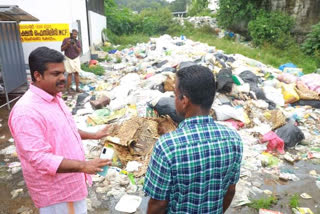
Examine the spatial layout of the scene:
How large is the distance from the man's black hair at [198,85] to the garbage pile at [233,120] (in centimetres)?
218

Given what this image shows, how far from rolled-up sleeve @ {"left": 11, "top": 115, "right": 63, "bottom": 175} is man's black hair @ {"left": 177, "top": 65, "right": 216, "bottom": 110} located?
759 mm

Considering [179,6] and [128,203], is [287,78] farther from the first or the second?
[179,6]

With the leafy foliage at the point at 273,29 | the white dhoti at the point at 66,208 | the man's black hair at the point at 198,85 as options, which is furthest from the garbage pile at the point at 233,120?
the leafy foliage at the point at 273,29

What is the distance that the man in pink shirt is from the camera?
131 centimetres

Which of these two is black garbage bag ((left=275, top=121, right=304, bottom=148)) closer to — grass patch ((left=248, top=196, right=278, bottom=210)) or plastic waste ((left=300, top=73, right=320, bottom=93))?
grass patch ((left=248, top=196, right=278, bottom=210))

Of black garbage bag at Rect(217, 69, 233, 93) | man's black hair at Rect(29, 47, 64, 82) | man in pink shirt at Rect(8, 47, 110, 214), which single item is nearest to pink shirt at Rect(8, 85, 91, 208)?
man in pink shirt at Rect(8, 47, 110, 214)

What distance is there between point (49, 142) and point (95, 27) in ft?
41.5

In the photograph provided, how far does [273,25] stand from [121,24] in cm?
1084

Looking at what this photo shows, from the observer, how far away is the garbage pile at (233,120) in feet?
11.2

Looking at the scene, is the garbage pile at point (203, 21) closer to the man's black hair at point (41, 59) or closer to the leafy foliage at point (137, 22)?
the leafy foliage at point (137, 22)

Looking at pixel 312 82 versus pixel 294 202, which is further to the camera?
pixel 312 82

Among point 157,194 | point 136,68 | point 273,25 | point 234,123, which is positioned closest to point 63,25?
point 136,68

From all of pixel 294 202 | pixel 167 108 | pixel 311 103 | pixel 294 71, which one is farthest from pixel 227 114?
pixel 294 71

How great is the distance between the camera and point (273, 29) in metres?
12.6
